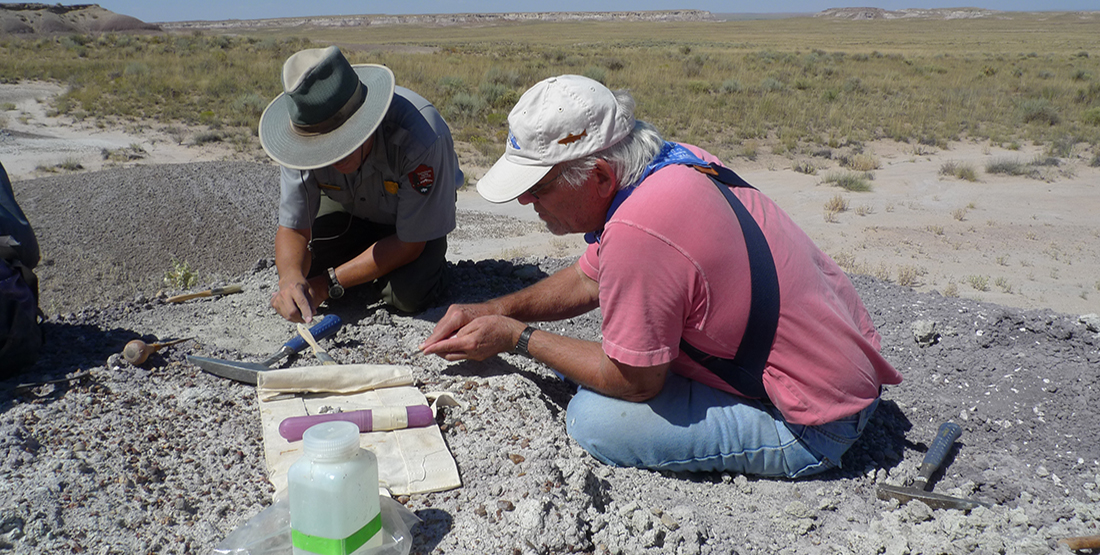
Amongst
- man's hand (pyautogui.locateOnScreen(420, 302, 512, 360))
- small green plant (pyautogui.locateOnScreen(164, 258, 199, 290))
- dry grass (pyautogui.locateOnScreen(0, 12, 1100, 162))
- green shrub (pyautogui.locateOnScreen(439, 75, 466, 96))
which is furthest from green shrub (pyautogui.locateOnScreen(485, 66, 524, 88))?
man's hand (pyautogui.locateOnScreen(420, 302, 512, 360))

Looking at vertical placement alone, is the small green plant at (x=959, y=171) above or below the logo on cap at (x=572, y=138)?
below

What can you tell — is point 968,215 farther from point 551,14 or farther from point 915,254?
point 551,14

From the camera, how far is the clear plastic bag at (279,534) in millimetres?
1896

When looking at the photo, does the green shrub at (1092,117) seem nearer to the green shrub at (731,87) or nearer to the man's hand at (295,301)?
the green shrub at (731,87)

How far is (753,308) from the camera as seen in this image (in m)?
2.02

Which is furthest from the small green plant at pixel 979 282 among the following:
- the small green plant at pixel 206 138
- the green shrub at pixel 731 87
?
the green shrub at pixel 731 87

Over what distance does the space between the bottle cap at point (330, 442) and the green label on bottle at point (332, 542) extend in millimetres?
220

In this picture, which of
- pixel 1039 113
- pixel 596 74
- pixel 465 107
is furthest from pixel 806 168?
pixel 596 74

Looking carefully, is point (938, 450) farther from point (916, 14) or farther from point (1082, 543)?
point (916, 14)

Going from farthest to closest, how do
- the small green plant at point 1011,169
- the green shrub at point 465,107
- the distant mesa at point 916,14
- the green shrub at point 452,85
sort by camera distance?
the distant mesa at point 916,14, the green shrub at point 452,85, the green shrub at point 465,107, the small green plant at point 1011,169

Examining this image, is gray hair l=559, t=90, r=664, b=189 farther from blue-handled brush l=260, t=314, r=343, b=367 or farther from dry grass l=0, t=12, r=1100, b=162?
dry grass l=0, t=12, r=1100, b=162

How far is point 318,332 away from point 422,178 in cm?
87

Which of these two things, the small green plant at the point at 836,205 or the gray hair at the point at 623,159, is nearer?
the gray hair at the point at 623,159

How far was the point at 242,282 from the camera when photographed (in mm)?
4426
